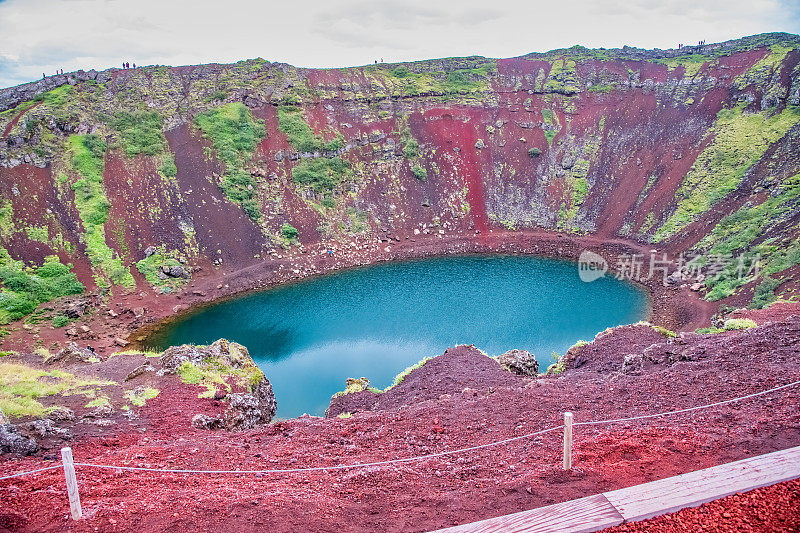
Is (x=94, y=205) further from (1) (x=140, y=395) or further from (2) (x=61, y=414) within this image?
(2) (x=61, y=414)

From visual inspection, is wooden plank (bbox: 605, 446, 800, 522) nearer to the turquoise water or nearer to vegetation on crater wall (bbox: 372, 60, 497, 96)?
the turquoise water

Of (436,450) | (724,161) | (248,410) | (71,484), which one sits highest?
(724,161)

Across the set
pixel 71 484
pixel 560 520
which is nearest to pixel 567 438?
pixel 560 520

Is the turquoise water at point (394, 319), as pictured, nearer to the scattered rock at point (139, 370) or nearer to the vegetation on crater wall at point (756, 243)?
the vegetation on crater wall at point (756, 243)

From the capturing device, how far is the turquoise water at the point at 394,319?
26.8 metres

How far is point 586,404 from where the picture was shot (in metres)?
11.7

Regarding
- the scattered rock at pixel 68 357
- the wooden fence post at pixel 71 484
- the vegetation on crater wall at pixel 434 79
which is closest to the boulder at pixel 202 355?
the scattered rock at pixel 68 357

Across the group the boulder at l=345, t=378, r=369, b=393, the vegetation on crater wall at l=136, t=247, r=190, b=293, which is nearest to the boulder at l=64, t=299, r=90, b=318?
the vegetation on crater wall at l=136, t=247, r=190, b=293

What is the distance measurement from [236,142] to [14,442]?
1615 inches

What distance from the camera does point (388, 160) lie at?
5162 centimetres

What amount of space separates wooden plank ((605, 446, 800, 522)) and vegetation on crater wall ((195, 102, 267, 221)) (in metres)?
41.5

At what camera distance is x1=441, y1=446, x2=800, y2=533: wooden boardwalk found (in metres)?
4.44

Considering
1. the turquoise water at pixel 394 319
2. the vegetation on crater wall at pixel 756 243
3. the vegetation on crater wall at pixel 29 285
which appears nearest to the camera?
the turquoise water at pixel 394 319

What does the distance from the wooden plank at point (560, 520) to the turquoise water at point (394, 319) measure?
19043mm
